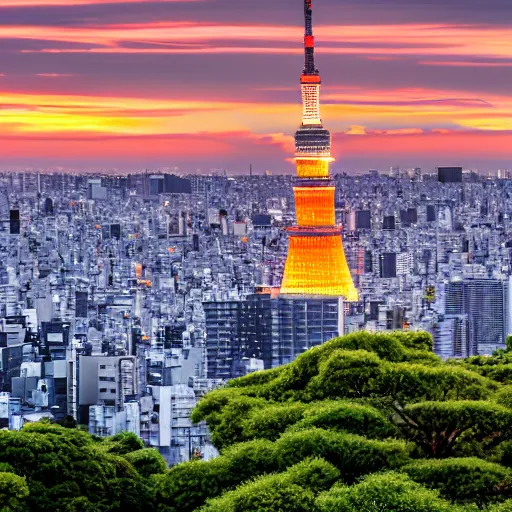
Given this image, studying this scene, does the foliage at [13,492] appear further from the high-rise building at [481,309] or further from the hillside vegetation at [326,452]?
the high-rise building at [481,309]

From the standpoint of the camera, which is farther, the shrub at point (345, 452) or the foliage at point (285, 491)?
the shrub at point (345, 452)

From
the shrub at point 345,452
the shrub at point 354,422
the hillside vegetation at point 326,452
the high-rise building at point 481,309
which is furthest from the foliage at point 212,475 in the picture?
the high-rise building at point 481,309

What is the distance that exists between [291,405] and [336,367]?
0.35m

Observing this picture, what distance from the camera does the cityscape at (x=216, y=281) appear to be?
1680cm

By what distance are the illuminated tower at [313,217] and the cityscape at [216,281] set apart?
0.16 feet

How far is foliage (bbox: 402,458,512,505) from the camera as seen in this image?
6477mm

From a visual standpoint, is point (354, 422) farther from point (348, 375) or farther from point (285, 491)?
point (285, 491)

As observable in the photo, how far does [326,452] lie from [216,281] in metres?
29.7

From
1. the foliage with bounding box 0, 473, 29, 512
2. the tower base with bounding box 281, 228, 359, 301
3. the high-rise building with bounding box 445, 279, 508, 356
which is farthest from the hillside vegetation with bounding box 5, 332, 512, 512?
the tower base with bounding box 281, 228, 359, 301

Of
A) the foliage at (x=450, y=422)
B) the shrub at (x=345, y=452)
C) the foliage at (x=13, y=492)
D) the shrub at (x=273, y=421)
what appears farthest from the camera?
the shrub at (x=273, y=421)

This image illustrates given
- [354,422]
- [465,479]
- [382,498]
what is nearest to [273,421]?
[354,422]

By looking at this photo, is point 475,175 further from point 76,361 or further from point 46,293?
point 76,361

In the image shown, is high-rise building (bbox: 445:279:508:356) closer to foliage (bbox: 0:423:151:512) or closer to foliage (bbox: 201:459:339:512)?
foliage (bbox: 0:423:151:512)

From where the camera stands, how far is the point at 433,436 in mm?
7289
